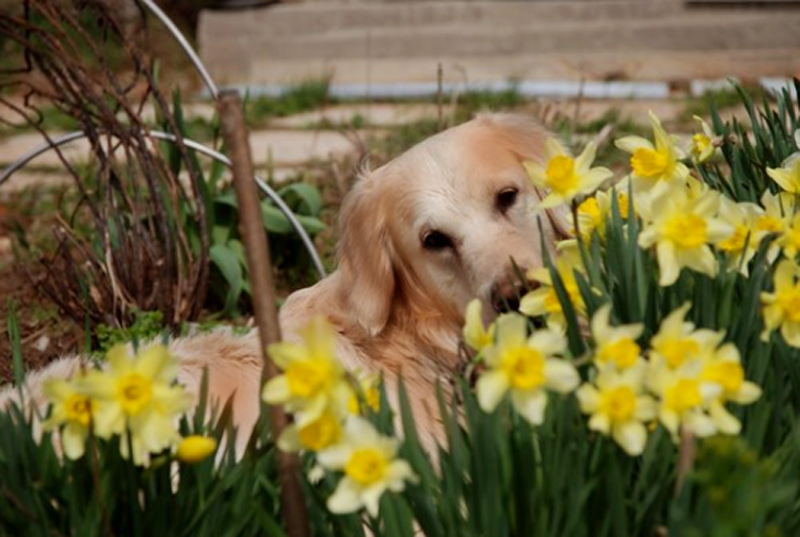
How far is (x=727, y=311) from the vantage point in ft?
7.80

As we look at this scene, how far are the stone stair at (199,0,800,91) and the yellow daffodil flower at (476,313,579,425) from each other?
6.03 meters

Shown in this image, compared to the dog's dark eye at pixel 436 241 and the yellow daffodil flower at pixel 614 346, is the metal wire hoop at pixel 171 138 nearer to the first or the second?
the dog's dark eye at pixel 436 241

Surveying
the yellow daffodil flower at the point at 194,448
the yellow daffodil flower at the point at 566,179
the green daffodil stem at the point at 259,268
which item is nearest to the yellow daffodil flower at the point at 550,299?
the yellow daffodil flower at the point at 566,179

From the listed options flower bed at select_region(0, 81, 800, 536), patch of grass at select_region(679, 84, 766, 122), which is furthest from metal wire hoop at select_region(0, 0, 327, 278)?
patch of grass at select_region(679, 84, 766, 122)

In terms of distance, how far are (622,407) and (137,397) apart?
2.11 feet

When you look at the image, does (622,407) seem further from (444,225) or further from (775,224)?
(444,225)

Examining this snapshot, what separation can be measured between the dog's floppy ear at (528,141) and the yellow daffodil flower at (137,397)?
156 centimetres

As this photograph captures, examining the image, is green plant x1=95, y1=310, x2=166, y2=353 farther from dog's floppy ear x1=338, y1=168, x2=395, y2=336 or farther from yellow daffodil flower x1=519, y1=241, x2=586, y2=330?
yellow daffodil flower x1=519, y1=241, x2=586, y2=330

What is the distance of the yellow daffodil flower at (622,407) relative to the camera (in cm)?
191

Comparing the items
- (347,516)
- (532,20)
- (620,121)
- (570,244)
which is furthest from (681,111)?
(347,516)

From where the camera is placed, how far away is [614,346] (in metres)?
1.95

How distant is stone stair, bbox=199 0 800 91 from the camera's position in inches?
322

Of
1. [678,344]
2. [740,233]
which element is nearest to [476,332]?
[678,344]

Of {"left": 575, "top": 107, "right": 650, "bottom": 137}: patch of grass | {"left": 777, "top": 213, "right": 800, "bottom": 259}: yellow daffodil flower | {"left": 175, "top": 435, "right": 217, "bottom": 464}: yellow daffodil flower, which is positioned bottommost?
{"left": 575, "top": 107, "right": 650, "bottom": 137}: patch of grass
